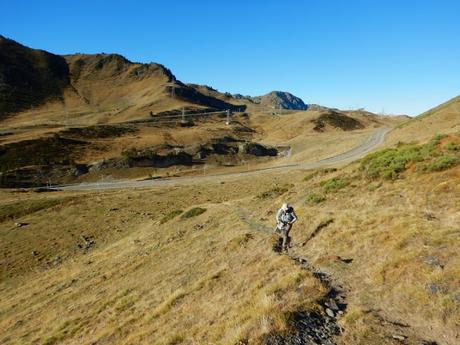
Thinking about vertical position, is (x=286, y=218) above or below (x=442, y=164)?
below

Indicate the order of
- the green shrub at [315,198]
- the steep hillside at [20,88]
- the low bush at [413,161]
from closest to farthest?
the low bush at [413,161] → the green shrub at [315,198] → the steep hillside at [20,88]

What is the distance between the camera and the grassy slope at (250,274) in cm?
1041

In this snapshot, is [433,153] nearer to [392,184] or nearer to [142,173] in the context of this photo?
Result: [392,184]

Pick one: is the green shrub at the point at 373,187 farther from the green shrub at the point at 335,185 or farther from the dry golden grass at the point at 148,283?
the dry golden grass at the point at 148,283

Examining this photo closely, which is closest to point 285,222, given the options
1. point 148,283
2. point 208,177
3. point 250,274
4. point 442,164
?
point 250,274

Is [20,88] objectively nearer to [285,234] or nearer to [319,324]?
[285,234]

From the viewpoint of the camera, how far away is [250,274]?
15.0 meters

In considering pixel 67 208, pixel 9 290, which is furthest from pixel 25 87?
pixel 9 290

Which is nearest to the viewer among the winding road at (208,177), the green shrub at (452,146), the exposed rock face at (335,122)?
the green shrub at (452,146)

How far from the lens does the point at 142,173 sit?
8088cm

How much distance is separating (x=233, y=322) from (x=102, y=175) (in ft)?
237


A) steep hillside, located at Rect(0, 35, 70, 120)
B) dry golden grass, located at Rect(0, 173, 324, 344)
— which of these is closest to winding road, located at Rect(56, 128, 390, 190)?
dry golden grass, located at Rect(0, 173, 324, 344)

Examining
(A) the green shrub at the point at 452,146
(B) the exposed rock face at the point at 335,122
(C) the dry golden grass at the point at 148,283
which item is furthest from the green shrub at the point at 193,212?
(B) the exposed rock face at the point at 335,122

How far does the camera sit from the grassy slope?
1041 centimetres
